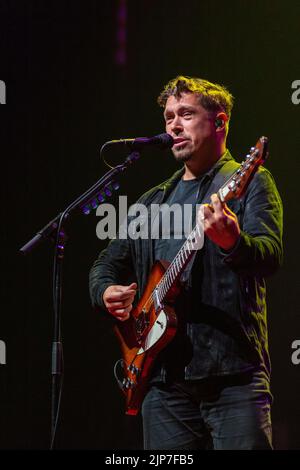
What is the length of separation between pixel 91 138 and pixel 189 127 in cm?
130

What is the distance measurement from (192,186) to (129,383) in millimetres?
876

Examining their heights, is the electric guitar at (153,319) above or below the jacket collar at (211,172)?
below

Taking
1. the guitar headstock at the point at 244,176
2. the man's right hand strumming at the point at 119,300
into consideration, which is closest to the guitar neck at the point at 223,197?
the guitar headstock at the point at 244,176

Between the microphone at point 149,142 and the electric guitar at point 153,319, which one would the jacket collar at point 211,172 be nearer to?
the microphone at point 149,142

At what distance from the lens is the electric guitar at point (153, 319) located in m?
2.25

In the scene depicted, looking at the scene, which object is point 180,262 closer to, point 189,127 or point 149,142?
point 149,142

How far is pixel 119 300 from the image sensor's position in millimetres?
2611

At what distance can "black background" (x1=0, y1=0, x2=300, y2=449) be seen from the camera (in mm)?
3543

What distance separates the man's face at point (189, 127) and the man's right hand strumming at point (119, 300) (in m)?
0.61

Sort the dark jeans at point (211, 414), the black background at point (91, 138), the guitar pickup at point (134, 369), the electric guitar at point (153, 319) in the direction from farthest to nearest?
the black background at point (91, 138) < the guitar pickup at point (134, 369) < the electric guitar at point (153, 319) < the dark jeans at point (211, 414)

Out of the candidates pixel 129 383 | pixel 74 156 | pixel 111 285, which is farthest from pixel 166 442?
pixel 74 156

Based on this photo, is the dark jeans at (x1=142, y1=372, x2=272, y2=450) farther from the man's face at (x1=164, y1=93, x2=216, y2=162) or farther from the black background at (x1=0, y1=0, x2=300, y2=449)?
the black background at (x1=0, y1=0, x2=300, y2=449)

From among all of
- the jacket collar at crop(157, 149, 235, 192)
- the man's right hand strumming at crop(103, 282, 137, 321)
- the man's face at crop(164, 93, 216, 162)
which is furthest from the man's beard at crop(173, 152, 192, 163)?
the man's right hand strumming at crop(103, 282, 137, 321)

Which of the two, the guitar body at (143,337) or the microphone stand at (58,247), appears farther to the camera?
the guitar body at (143,337)
